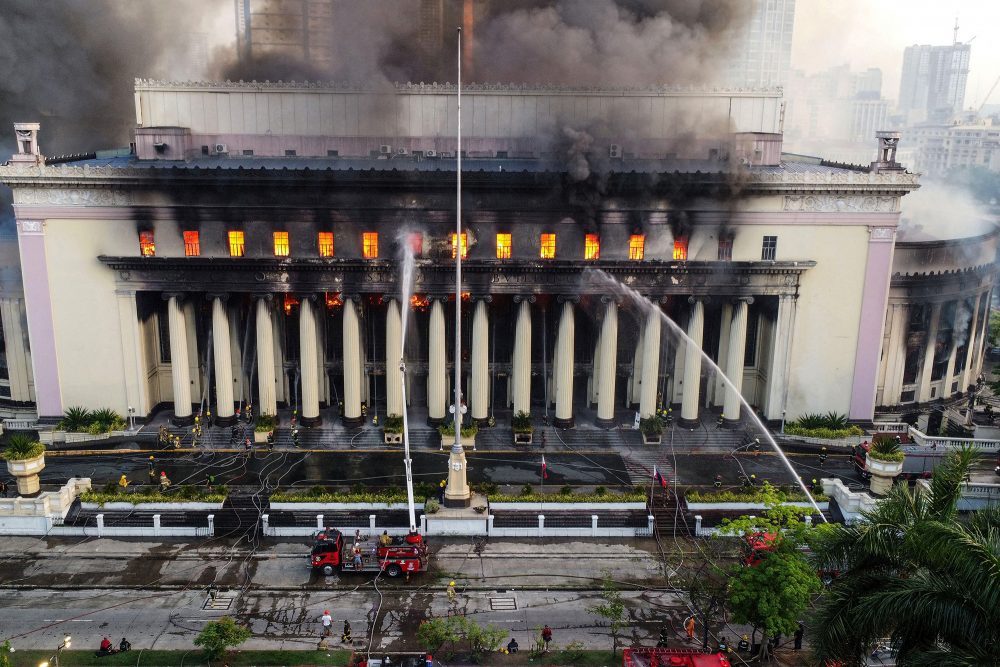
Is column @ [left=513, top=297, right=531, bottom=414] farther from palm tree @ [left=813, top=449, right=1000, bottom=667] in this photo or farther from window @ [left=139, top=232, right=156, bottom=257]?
palm tree @ [left=813, top=449, right=1000, bottom=667]

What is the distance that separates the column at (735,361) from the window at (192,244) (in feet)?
112

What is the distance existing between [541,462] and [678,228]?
16736mm

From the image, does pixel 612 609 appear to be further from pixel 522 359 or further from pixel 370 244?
pixel 370 244

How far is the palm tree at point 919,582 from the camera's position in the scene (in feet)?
54.9

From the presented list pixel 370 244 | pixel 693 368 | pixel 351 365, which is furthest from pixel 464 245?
pixel 693 368

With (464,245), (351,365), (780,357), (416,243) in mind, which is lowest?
(351,365)

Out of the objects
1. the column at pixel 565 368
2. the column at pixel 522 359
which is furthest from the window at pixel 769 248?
the column at pixel 522 359

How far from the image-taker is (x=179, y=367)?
52.9 m

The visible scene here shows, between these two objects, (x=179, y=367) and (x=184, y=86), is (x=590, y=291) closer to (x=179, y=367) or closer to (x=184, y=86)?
(x=179, y=367)

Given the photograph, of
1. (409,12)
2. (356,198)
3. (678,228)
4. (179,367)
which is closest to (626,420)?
(678,228)

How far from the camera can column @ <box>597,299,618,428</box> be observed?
53.0 meters

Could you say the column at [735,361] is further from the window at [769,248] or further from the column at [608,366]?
the column at [608,366]

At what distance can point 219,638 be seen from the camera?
3023 centimetres

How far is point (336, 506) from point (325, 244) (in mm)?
16748
